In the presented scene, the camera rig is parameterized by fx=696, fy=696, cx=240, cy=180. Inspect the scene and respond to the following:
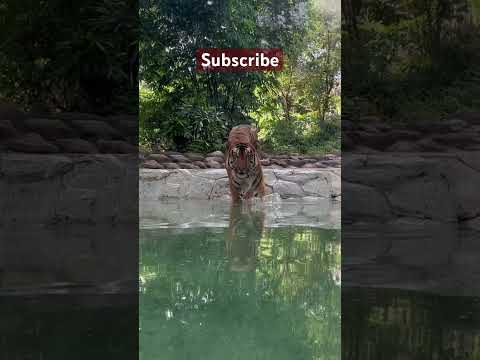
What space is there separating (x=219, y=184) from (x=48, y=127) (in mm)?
1957

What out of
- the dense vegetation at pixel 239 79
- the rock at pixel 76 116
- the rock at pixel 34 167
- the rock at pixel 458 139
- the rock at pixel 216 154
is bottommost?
the rock at pixel 34 167

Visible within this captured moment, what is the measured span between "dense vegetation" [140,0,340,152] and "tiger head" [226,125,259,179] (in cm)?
25

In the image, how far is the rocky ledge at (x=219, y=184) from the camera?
737cm

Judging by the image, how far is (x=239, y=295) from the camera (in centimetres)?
354

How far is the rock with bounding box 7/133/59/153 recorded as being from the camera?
6105 mm

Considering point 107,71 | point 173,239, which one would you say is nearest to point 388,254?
point 173,239

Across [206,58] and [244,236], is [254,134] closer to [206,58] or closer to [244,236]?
→ [206,58]

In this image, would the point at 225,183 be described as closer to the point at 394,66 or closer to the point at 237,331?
the point at 394,66

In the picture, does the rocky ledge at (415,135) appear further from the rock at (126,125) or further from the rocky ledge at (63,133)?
the rocky ledge at (63,133)

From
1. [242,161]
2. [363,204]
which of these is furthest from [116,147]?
[363,204]

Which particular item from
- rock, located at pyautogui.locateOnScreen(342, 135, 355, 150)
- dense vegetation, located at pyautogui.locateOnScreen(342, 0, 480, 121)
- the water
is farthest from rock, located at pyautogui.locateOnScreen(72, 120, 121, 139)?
the water

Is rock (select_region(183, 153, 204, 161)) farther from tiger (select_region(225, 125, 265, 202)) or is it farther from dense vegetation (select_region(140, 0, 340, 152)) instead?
tiger (select_region(225, 125, 265, 202))

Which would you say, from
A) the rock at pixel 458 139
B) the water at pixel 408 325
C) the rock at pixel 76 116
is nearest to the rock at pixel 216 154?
the rock at pixel 76 116

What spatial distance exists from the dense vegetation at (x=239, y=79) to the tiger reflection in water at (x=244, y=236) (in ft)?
3.06
